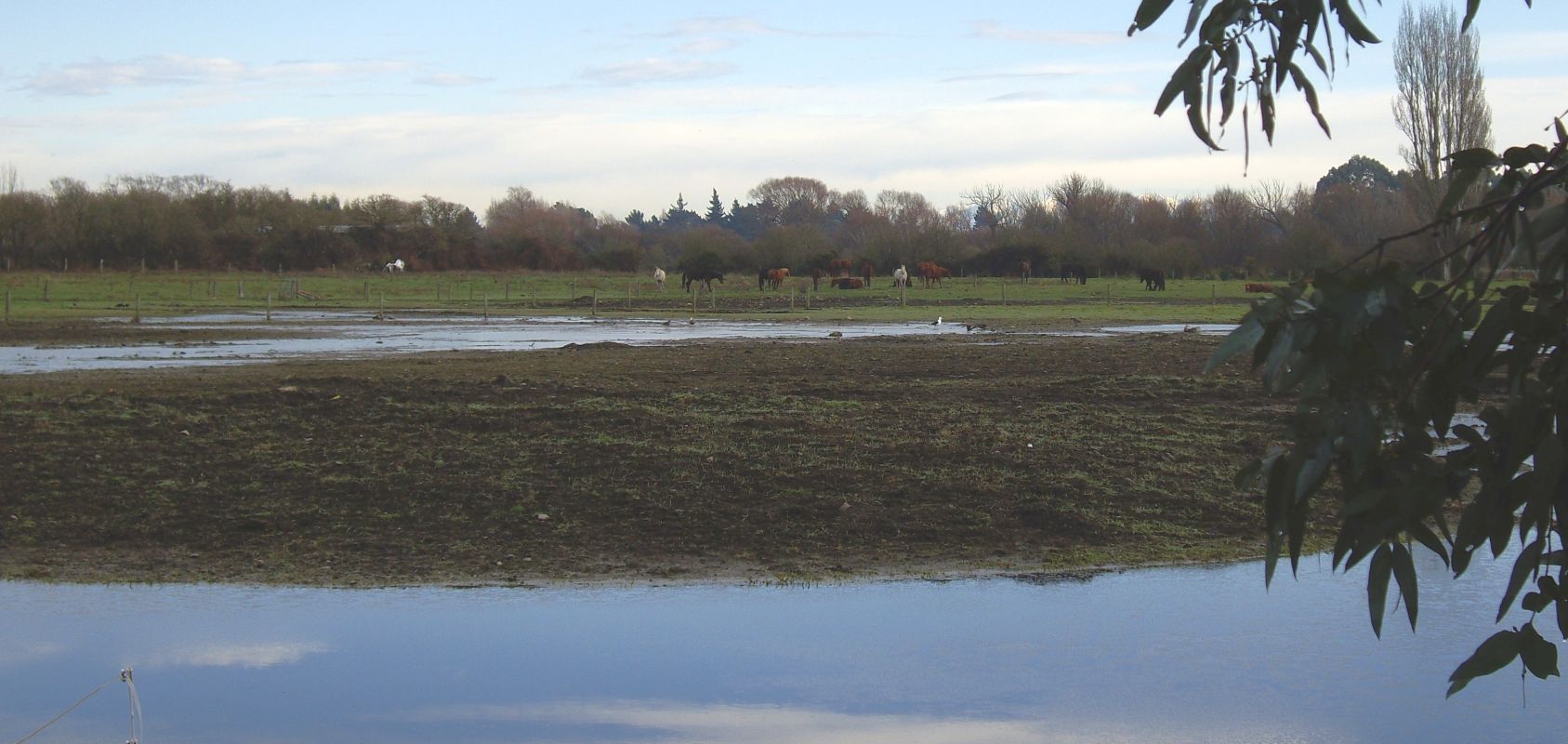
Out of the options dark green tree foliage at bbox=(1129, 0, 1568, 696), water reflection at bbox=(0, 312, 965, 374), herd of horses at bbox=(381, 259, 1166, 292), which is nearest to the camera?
dark green tree foliage at bbox=(1129, 0, 1568, 696)

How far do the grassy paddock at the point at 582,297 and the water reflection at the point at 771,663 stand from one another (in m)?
37.7

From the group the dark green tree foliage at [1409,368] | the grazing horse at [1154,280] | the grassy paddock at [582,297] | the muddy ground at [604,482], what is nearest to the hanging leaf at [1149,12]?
the dark green tree foliage at [1409,368]

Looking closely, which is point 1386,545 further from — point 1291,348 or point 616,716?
point 616,716

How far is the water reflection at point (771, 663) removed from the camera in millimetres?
6598

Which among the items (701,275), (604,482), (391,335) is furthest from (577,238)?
(604,482)

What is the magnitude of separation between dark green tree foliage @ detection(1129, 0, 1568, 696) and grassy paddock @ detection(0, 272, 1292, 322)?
4361 cm

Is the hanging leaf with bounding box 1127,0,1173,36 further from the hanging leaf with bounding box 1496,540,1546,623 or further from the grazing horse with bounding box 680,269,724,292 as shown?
the grazing horse with bounding box 680,269,724,292

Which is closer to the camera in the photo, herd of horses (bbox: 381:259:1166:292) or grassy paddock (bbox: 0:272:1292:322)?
grassy paddock (bbox: 0:272:1292:322)

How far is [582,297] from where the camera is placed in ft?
218

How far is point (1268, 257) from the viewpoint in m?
85.8

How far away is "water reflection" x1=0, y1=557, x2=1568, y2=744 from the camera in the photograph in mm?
6598

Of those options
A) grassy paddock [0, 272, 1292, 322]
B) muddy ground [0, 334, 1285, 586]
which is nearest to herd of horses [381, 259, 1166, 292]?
grassy paddock [0, 272, 1292, 322]

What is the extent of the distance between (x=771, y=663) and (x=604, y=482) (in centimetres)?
473

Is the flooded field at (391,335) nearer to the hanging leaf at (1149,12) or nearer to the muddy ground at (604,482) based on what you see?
the muddy ground at (604,482)
